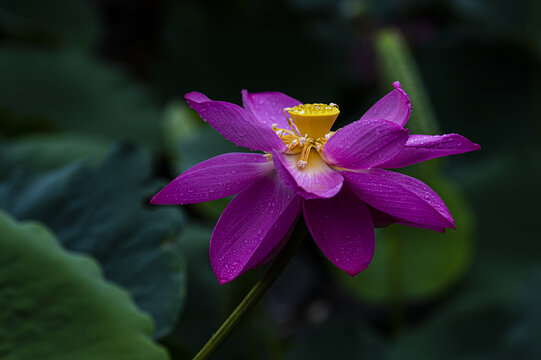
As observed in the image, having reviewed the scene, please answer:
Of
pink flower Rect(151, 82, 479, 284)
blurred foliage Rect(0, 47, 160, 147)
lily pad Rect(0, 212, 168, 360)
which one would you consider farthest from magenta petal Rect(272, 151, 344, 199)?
blurred foliage Rect(0, 47, 160, 147)

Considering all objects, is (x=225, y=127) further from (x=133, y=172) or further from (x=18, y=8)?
(x=18, y=8)

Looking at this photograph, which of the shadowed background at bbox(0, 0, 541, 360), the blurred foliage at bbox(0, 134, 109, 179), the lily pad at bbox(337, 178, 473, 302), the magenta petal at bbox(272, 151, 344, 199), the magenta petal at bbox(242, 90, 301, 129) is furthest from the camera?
the lily pad at bbox(337, 178, 473, 302)

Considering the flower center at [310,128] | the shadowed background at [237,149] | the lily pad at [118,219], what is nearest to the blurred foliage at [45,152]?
the shadowed background at [237,149]

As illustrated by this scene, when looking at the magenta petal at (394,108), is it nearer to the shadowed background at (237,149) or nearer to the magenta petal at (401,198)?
the magenta petal at (401,198)

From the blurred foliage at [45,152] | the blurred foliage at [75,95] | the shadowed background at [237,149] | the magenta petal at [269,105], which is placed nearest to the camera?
the magenta petal at [269,105]

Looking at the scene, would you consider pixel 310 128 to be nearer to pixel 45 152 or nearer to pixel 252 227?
pixel 252 227

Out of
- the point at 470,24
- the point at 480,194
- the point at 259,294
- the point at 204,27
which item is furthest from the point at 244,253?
the point at 470,24

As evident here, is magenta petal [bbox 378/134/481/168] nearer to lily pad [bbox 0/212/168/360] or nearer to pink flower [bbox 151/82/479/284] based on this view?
pink flower [bbox 151/82/479/284]

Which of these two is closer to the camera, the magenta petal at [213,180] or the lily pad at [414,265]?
the magenta petal at [213,180]
